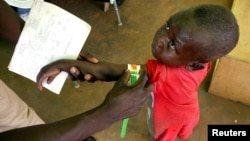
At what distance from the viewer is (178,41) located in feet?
3.08

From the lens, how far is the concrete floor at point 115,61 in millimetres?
A: 1688

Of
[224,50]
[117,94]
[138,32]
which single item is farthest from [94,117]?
[138,32]

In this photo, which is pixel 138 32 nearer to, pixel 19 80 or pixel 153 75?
pixel 19 80

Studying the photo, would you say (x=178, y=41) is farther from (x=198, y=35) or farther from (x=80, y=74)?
(x=80, y=74)

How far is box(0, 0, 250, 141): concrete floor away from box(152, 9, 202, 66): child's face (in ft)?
2.55

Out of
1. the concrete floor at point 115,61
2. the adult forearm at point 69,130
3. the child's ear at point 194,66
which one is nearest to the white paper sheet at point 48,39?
the adult forearm at point 69,130

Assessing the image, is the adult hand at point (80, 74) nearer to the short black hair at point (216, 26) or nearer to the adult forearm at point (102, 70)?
the adult forearm at point (102, 70)

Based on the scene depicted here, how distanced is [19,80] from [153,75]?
1195 millimetres

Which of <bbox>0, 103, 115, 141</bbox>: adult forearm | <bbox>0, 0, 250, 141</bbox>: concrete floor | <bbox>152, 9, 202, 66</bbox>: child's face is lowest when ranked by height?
<bbox>0, 0, 250, 141</bbox>: concrete floor

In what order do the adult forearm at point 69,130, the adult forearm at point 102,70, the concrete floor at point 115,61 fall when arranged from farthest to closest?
the concrete floor at point 115,61
the adult forearm at point 102,70
the adult forearm at point 69,130

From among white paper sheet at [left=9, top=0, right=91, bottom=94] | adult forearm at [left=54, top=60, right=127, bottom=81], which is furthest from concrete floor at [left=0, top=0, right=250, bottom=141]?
white paper sheet at [left=9, top=0, right=91, bottom=94]

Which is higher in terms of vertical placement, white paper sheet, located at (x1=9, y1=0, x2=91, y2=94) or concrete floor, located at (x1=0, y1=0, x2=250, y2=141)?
white paper sheet, located at (x1=9, y1=0, x2=91, y2=94)

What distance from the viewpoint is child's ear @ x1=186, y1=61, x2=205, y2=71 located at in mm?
1000

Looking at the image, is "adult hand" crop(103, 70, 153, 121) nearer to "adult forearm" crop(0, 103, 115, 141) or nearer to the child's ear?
"adult forearm" crop(0, 103, 115, 141)
